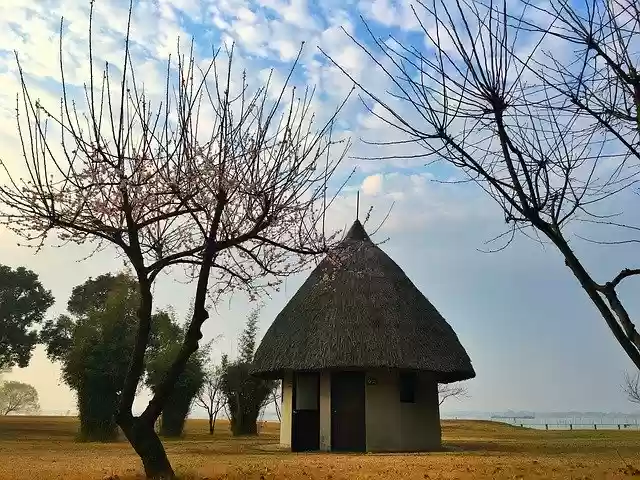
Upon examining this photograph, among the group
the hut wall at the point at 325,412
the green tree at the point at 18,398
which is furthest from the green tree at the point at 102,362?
the green tree at the point at 18,398

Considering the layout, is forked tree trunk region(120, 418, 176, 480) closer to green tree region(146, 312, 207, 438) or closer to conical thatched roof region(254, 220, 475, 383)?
conical thatched roof region(254, 220, 475, 383)

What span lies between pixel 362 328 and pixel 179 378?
36.3ft

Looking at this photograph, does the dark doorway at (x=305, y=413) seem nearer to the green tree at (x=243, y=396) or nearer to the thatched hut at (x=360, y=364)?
the thatched hut at (x=360, y=364)

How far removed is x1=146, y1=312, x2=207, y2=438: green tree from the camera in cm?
2281

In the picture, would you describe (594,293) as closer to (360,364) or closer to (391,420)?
(360,364)

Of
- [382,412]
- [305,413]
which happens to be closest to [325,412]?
[305,413]

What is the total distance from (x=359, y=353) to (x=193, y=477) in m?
7.12

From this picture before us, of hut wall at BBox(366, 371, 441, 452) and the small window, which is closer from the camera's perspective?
hut wall at BBox(366, 371, 441, 452)

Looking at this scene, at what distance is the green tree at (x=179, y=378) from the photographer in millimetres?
22812

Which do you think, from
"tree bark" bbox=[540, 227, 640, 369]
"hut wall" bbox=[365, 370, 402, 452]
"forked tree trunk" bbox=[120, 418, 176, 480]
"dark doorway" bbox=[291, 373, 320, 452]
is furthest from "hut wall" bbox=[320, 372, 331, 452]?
"tree bark" bbox=[540, 227, 640, 369]

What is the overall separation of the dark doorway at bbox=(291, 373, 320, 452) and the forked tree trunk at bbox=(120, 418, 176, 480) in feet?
26.2

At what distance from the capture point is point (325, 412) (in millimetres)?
14469

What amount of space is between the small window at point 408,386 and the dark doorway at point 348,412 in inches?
40.7

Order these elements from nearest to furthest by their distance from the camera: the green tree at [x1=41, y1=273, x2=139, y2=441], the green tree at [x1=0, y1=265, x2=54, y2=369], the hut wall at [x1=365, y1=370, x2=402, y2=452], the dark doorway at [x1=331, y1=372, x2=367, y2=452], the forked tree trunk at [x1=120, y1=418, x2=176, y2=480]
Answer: the forked tree trunk at [x1=120, y1=418, x2=176, y2=480]
the hut wall at [x1=365, y1=370, x2=402, y2=452]
the dark doorway at [x1=331, y1=372, x2=367, y2=452]
the green tree at [x1=41, y1=273, x2=139, y2=441]
the green tree at [x1=0, y1=265, x2=54, y2=369]
